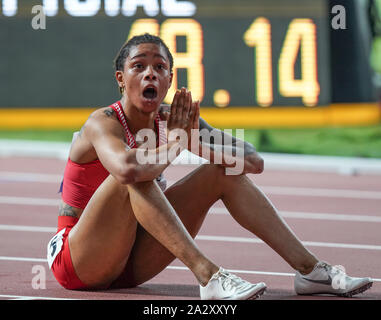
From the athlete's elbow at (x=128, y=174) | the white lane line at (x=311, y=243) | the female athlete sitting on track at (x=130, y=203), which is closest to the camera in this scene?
the athlete's elbow at (x=128, y=174)

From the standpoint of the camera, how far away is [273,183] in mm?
9969

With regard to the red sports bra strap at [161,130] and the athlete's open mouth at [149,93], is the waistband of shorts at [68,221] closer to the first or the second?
the red sports bra strap at [161,130]

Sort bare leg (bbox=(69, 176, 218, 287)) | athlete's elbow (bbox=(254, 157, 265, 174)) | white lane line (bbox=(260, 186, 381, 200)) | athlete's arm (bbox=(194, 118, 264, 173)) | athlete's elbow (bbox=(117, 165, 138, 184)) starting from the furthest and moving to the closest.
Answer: white lane line (bbox=(260, 186, 381, 200)) < athlete's elbow (bbox=(254, 157, 265, 174)) < athlete's arm (bbox=(194, 118, 264, 173)) < bare leg (bbox=(69, 176, 218, 287)) < athlete's elbow (bbox=(117, 165, 138, 184))

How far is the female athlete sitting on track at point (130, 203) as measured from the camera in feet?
12.6

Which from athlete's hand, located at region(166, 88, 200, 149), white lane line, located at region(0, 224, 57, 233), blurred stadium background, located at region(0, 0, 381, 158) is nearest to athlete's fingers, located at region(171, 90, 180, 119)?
athlete's hand, located at region(166, 88, 200, 149)

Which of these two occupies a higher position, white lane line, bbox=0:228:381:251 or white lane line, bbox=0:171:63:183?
white lane line, bbox=0:171:63:183

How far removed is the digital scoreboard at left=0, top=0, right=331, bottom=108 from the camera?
37.7 feet

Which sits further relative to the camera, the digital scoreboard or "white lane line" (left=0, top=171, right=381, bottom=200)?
the digital scoreboard

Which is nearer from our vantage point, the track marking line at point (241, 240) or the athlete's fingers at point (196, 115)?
the athlete's fingers at point (196, 115)

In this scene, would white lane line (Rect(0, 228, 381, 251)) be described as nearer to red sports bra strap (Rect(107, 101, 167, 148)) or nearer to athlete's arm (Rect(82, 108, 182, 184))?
red sports bra strap (Rect(107, 101, 167, 148))

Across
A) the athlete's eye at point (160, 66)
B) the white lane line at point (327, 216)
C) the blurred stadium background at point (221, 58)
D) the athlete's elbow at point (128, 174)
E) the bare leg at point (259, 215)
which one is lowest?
the white lane line at point (327, 216)

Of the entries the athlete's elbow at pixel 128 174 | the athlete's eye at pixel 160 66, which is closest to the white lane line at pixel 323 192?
the athlete's eye at pixel 160 66

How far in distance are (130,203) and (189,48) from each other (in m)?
7.89
